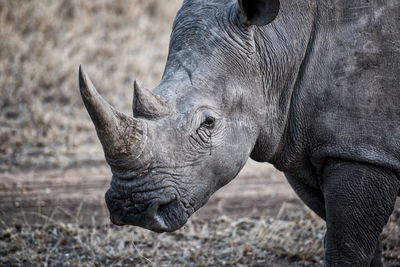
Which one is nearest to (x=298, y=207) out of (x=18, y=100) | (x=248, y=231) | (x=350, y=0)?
(x=248, y=231)

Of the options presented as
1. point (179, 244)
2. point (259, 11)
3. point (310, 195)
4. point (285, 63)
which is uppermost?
point (259, 11)

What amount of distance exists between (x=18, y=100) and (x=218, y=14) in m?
6.96

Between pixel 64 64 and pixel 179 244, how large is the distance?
631 centimetres

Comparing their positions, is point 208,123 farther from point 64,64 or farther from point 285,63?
point 64,64

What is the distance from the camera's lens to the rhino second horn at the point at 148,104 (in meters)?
3.39

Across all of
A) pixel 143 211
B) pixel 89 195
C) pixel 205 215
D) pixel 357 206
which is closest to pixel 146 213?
pixel 143 211

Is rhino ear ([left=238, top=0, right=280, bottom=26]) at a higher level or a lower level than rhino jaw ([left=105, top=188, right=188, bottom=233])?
higher

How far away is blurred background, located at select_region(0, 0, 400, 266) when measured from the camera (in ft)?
17.4

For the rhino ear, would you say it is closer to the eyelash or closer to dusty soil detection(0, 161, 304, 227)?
the eyelash

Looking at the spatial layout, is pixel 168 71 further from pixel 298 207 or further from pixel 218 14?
pixel 298 207

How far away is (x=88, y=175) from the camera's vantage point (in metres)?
7.75

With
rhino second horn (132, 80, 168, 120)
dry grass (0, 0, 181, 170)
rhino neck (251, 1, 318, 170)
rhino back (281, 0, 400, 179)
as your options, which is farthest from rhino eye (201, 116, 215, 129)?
dry grass (0, 0, 181, 170)

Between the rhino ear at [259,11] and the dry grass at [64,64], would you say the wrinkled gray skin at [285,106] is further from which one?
the dry grass at [64,64]

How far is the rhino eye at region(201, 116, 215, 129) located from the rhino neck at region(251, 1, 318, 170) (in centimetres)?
42
